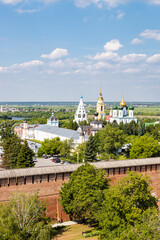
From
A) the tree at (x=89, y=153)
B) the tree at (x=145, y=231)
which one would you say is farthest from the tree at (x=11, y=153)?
the tree at (x=145, y=231)

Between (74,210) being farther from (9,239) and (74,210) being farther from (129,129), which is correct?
(129,129)

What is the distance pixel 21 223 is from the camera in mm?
12398

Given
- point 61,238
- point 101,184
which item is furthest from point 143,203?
point 61,238

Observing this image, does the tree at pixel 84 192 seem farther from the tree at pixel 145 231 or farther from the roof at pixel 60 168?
the tree at pixel 145 231

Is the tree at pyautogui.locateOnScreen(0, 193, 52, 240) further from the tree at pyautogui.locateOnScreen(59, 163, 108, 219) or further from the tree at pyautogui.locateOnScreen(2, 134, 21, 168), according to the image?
the tree at pyautogui.locateOnScreen(2, 134, 21, 168)

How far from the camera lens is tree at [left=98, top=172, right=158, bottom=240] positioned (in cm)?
1352

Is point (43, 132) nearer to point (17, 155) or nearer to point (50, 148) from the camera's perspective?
point (50, 148)

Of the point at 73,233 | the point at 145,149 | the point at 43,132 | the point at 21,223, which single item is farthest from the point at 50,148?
the point at 21,223

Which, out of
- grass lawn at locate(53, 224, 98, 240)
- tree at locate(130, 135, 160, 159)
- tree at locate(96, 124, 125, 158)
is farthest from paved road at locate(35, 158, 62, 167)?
grass lawn at locate(53, 224, 98, 240)

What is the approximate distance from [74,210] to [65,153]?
23036 millimetres

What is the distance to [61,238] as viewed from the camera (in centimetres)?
1513

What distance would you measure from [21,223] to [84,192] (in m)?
4.95

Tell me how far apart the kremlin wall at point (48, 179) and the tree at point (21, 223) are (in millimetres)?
3047

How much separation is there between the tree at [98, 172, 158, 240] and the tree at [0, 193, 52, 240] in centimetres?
304
